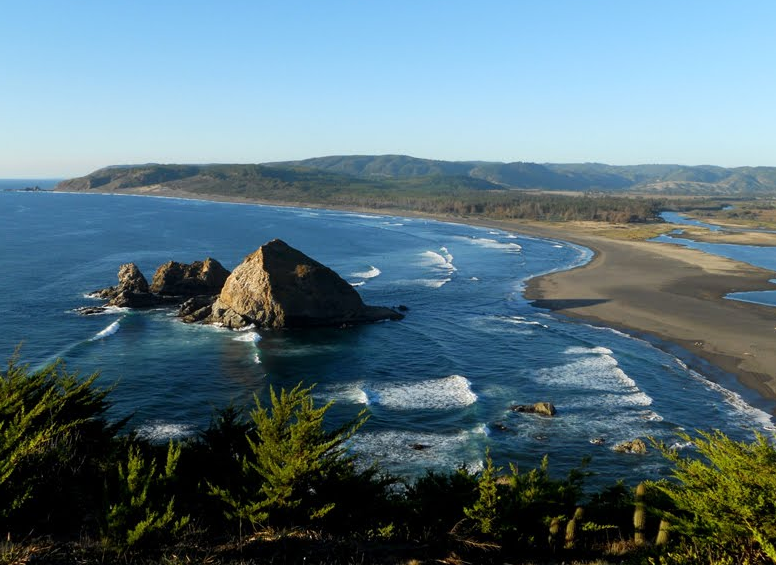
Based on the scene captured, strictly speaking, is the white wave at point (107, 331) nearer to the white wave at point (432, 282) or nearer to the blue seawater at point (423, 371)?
the blue seawater at point (423, 371)

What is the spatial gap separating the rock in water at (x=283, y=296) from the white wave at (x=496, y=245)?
218 feet

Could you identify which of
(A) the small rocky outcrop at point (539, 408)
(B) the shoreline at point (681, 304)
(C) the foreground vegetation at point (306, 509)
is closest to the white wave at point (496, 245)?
(B) the shoreline at point (681, 304)

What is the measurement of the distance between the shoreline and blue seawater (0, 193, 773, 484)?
2.61 meters

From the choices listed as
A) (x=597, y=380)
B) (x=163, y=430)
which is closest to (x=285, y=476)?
(x=163, y=430)

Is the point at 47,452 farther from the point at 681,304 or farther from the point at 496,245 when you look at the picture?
the point at 496,245

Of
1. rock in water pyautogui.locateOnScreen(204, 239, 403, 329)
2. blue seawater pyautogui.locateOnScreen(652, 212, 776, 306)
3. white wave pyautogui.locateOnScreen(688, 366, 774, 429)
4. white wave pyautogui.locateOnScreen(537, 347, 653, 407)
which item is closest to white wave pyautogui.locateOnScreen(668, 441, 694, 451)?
white wave pyautogui.locateOnScreen(537, 347, 653, 407)

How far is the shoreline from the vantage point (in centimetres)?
4834

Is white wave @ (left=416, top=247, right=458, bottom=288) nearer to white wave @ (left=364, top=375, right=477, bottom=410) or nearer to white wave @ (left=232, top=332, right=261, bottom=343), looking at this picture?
white wave @ (left=232, top=332, right=261, bottom=343)

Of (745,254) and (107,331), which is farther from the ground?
(745,254)

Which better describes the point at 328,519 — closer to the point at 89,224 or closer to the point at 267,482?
the point at 267,482

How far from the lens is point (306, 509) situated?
15.4 metres

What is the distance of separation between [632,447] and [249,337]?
33.5 meters

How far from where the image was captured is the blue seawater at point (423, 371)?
33312 millimetres

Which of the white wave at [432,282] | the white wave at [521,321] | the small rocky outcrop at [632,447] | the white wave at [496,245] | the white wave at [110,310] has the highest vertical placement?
the white wave at [496,245]
